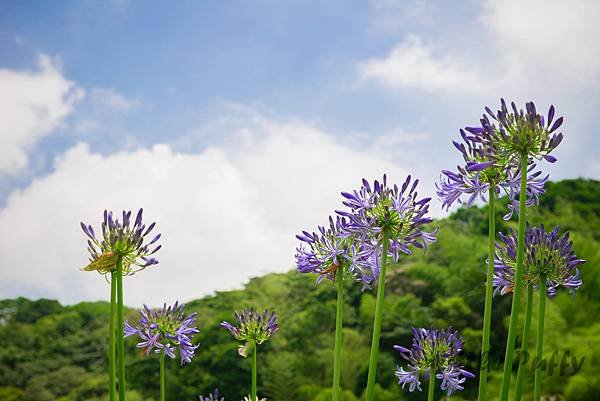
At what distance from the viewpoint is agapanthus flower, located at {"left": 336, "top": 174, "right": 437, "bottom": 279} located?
2818 mm

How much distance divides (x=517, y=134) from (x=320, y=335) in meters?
20.2

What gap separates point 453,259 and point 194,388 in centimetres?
1131

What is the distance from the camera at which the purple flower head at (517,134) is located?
2529mm

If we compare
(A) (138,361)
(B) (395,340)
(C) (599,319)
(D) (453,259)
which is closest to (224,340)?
(A) (138,361)

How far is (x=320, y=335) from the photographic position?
22.1 m

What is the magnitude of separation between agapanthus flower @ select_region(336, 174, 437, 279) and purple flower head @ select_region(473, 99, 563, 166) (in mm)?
398

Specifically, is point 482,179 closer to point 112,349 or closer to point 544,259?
A: point 544,259

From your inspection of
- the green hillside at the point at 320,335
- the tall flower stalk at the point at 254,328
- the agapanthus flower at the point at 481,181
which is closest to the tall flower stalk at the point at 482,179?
the agapanthus flower at the point at 481,181

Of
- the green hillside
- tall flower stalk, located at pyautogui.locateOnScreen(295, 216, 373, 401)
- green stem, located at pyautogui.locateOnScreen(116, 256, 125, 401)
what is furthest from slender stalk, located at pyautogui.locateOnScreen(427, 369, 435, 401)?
the green hillside

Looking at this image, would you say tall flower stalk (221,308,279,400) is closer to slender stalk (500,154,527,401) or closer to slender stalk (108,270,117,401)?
slender stalk (108,270,117,401)

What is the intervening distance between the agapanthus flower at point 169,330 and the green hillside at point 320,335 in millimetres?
11904

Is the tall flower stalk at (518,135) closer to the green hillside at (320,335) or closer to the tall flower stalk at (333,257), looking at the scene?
the tall flower stalk at (333,257)

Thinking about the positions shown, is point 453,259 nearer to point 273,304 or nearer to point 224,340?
point 273,304

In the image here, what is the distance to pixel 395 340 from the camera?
779 inches
